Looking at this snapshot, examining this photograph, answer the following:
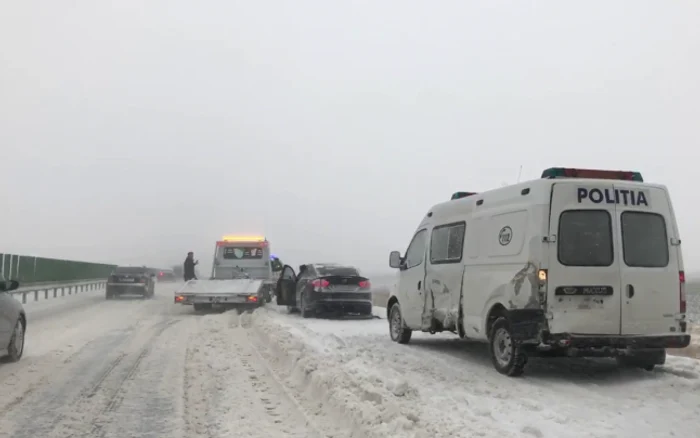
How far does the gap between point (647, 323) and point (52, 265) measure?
989 inches

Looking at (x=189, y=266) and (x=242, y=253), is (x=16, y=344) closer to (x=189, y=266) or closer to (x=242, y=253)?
(x=242, y=253)

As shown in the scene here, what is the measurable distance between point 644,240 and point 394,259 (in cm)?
511

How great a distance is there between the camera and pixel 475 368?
8.73 meters

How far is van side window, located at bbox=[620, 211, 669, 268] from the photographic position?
7.75m

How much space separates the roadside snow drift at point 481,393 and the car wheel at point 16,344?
3.79 m

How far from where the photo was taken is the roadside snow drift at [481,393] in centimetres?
549

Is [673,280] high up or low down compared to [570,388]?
up

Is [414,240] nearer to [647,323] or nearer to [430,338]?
[430,338]

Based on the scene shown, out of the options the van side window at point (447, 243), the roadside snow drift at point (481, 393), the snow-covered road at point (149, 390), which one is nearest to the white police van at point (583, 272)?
the roadside snow drift at point (481, 393)

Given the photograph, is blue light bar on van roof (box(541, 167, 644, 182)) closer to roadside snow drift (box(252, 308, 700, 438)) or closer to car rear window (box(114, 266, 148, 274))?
roadside snow drift (box(252, 308, 700, 438))

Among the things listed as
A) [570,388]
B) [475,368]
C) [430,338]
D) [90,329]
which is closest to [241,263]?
[90,329]

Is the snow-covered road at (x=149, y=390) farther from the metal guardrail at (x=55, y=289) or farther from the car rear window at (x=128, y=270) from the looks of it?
the car rear window at (x=128, y=270)

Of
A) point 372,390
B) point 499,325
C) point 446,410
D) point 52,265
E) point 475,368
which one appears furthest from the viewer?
point 52,265

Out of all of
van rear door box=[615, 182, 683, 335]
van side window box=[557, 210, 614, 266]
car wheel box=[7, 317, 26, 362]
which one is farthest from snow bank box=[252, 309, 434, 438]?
car wheel box=[7, 317, 26, 362]
